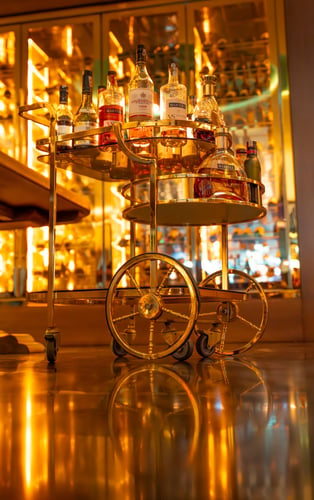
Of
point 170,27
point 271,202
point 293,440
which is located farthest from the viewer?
point 170,27

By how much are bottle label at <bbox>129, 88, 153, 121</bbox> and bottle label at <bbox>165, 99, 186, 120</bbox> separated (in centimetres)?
6

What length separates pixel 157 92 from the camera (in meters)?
3.62

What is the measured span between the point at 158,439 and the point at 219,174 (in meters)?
1.42

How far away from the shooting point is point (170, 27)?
3.92 meters

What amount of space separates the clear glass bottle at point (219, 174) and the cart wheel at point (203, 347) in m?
0.53

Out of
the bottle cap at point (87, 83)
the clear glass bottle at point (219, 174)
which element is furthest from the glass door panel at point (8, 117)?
the clear glass bottle at point (219, 174)

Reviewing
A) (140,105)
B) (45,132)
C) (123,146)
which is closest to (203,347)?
(123,146)

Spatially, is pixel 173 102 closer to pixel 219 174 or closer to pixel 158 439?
pixel 219 174

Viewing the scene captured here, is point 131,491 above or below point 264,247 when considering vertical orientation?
below

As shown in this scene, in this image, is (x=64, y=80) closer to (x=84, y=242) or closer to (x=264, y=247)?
(x=84, y=242)

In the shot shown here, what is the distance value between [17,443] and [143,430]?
0.15 metres

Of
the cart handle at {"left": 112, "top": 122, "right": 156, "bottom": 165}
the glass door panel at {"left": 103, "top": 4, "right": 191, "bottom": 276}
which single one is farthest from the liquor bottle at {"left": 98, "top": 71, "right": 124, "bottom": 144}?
the glass door panel at {"left": 103, "top": 4, "right": 191, "bottom": 276}

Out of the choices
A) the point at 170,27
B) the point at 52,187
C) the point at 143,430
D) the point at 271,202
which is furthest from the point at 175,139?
the point at 170,27

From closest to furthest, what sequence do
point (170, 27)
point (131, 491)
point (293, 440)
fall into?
1. point (131, 491)
2. point (293, 440)
3. point (170, 27)
